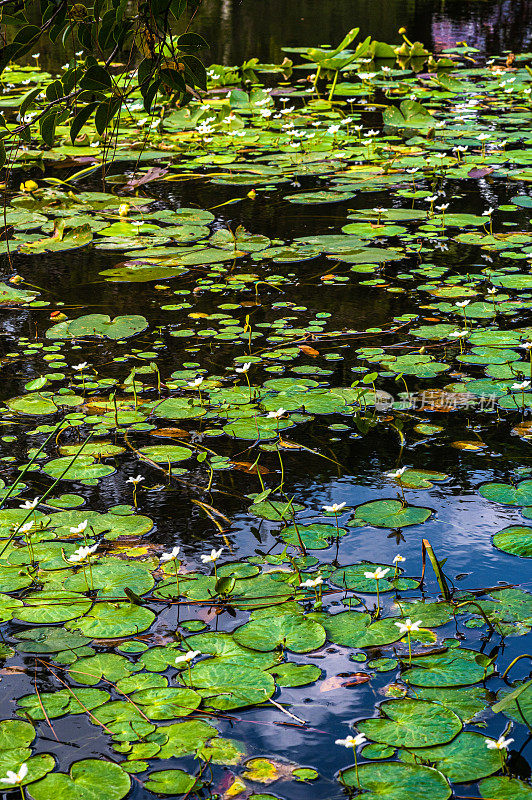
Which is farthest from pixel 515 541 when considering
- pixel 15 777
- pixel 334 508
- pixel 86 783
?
pixel 15 777

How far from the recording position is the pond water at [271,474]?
1504 millimetres

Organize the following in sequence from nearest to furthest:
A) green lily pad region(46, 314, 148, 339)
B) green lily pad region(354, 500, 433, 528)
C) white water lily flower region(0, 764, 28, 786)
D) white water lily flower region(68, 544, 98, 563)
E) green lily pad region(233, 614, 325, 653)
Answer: white water lily flower region(0, 764, 28, 786) < green lily pad region(233, 614, 325, 653) < white water lily flower region(68, 544, 98, 563) < green lily pad region(354, 500, 433, 528) < green lily pad region(46, 314, 148, 339)

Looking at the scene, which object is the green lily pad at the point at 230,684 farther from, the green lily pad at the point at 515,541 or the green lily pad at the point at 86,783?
the green lily pad at the point at 515,541

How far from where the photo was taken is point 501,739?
1.36 metres

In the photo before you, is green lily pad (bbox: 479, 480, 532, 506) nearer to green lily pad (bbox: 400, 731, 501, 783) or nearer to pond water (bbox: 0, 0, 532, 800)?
pond water (bbox: 0, 0, 532, 800)

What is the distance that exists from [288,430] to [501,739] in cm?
129

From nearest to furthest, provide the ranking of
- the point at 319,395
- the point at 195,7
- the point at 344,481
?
the point at 195,7 → the point at 344,481 → the point at 319,395

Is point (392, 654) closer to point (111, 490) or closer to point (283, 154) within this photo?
point (111, 490)

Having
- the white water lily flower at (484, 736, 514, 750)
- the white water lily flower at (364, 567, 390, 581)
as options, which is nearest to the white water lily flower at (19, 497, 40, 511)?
the white water lily flower at (364, 567, 390, 581)

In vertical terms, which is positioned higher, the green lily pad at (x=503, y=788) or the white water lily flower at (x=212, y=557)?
the white water lily flower at (x=212, y=557)

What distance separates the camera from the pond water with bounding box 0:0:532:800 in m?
1.50

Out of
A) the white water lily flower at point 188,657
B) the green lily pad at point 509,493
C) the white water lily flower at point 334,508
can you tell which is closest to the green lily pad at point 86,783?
the white water lily flower at point 188,657

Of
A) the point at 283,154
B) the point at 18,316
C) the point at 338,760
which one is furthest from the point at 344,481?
the point at 283,154

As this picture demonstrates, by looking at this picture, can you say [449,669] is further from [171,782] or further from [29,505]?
[29,505]
